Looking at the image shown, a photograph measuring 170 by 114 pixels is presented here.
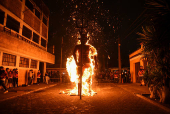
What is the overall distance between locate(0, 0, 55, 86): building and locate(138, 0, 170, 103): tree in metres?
11.4

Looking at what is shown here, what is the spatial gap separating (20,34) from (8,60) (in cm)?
360

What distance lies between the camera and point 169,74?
26.6 ft

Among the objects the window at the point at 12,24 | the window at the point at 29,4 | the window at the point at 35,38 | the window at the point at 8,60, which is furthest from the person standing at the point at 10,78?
the window at the point at 29,4

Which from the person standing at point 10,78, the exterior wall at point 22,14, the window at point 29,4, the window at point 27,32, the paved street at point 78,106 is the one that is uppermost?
the window at point 29,4

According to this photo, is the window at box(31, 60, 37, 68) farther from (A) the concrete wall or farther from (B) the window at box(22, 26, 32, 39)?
(B) the window at box(22, 26, 32, 39)

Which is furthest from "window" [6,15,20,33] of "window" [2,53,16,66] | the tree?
the tree

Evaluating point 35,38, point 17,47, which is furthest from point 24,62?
point 35,38

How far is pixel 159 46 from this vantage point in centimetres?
820

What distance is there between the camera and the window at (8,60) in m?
15.5

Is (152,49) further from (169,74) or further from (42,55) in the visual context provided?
(42,55)

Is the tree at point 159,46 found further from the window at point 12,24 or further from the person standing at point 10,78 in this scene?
the window at point 12,24

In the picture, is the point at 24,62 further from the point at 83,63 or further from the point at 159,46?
the point at 159,46

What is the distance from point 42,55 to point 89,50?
570 inches

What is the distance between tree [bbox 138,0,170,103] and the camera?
7.56 m
